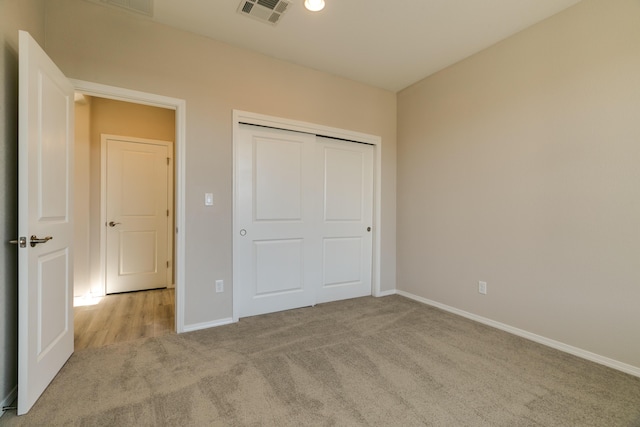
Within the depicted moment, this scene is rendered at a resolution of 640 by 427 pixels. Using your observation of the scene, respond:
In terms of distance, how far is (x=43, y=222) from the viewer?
1641 mm

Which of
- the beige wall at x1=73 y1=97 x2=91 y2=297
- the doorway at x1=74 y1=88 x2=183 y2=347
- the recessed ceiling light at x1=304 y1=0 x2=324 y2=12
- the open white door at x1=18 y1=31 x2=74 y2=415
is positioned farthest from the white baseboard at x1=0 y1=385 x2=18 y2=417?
the recessed ceiling light at x1=304 y1=0 x2=324 y2=12

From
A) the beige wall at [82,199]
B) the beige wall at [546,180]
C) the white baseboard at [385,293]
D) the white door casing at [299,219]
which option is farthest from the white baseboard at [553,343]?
the beige wall at [82,199]

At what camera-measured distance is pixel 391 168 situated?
374cm

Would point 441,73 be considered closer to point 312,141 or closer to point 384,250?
point 312,141

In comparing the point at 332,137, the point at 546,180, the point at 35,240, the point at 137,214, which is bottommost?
the point at 35,240

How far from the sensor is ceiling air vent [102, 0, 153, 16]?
2.16m

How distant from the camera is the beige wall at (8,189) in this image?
1502 mm

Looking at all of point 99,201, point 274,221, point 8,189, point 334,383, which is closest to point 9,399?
point 8,189

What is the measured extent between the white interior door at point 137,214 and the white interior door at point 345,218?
232 centimetres

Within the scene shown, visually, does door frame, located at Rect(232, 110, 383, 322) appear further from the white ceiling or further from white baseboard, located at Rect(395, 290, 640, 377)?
white baseboard, located at Rect(395, 290, 640, 377)

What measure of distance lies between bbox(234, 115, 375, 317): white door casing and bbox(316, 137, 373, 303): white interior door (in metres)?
0.01

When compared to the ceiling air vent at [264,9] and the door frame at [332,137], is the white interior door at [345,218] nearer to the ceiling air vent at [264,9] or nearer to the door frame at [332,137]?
the door frame at [332,137]

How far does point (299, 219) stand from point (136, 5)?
2.29m

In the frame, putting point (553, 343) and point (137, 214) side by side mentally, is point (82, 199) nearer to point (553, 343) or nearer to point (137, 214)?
point (137, 214)
